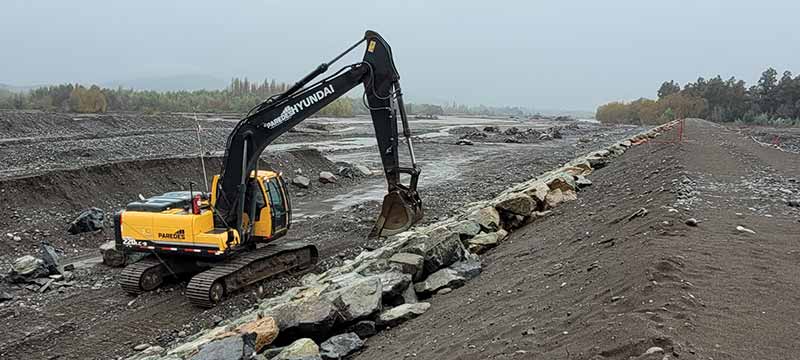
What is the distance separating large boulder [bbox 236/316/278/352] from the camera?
661 centimetres

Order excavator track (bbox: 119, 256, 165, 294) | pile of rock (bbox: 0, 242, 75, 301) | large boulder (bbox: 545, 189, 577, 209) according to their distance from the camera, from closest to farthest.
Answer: excavator track (bbox: 119, 256, 165, 294) < pile of rock (bbox: 0, 242, 75, 301) < large boulder (bbox: 545, 189, 577, 209)

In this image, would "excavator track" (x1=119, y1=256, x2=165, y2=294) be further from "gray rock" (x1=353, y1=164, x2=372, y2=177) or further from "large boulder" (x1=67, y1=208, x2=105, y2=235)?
"gray rock" (x1=353, y1=164, x2=372, y2=177)

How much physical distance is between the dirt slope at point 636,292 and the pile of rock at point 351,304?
32cm

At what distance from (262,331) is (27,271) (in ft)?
21.2

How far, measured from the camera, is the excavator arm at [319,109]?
1074cm

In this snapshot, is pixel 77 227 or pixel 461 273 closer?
pixel 461 273

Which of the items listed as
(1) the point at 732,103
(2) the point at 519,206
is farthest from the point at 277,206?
(1) the point at 732,103

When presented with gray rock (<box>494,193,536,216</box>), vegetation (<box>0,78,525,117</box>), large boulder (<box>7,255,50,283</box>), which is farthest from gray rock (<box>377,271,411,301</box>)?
vegetation (<box>0,78,525,117</box>)

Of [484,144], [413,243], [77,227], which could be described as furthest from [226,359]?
[484,144]

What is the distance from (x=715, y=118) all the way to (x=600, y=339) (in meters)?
89.5

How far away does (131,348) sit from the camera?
8078 millimetres

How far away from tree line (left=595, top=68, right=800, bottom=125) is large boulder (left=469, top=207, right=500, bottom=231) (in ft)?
217

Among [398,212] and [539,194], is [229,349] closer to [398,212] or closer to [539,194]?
[398,212]

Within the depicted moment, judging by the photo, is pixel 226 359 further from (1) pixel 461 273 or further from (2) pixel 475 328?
(1) pixel 461 273
